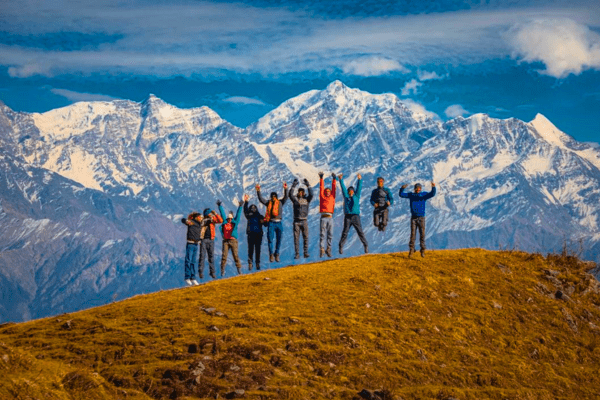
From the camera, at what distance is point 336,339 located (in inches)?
1227

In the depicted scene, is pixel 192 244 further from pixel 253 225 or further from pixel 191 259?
pixel 253 225

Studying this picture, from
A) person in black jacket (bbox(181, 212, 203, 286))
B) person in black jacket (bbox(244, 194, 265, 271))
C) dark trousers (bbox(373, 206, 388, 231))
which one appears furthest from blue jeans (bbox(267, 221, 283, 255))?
dark trousers (bbox(373, 206, 388, 231))

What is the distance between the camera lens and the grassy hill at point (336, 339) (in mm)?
26906

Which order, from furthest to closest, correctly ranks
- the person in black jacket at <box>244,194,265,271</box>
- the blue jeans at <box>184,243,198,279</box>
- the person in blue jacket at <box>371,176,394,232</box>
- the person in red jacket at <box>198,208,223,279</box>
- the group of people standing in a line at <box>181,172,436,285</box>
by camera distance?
the person in black jacket at <box>244,194,265,271</box>
the person in blue jacket at <box>371,176,394,232</box>
the person in red jacket at <box>198,208,223,279</box>
the group of people standing in a line at <box>181,172,436,285</box>
the blue jeans at <box>184,243,198,279</box>

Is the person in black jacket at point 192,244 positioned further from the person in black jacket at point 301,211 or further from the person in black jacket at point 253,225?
the person in black jacket at point 301,211

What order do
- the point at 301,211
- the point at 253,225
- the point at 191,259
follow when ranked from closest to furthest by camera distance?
the point at 191,259, the point at 253,225, the point at 301,211

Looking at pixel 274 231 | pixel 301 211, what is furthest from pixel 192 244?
pixel 301 211

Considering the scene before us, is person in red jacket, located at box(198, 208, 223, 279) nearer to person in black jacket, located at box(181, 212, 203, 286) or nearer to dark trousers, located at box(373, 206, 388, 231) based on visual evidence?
person in black jacket, located at box(181, 212, 203, 286)

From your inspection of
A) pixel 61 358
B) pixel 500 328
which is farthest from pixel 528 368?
pixel 61 358

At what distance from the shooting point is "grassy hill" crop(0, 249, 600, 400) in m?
26.9

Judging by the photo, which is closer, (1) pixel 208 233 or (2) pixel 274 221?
(1) pixel 208 233

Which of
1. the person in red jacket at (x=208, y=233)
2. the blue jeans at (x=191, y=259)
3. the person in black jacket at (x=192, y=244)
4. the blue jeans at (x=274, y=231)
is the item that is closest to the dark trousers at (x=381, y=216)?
the blue jeans at (x=274, y=231)

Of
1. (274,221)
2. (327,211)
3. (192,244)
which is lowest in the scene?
(192,244)

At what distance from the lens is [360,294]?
36438 mm
